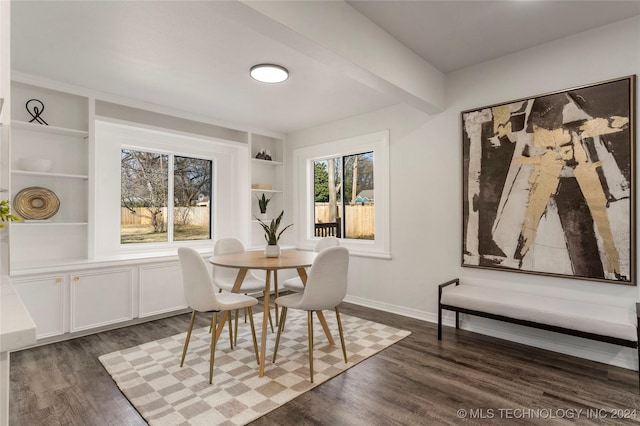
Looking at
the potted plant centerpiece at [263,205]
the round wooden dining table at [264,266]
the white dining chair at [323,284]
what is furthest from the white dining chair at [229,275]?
the potted plant centerpiece at [263,205]

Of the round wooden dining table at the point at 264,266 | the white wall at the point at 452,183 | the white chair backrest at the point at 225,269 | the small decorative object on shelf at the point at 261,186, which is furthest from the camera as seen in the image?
the small decorative object on shelf at the point at 261,186

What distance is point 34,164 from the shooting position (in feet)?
10.2

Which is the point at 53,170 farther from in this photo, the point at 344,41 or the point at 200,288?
the point at 344,41

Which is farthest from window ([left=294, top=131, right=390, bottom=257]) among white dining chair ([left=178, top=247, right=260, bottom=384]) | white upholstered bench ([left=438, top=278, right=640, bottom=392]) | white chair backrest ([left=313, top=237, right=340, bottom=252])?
white dining chair ([left=178, top=247, right=260, bottom=384])

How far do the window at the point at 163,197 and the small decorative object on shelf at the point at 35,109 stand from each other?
902 mm

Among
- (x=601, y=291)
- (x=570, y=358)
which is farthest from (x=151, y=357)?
(x=601, y=291)

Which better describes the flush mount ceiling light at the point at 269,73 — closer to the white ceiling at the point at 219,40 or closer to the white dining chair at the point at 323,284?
the white ceiling at the point at 219,40

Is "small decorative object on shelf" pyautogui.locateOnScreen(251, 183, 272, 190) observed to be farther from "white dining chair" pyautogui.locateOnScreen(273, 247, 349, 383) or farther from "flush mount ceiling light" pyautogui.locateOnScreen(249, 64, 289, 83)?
"white dining chair" pyautogui.locateOnScreen(273, 247, 349, 383)

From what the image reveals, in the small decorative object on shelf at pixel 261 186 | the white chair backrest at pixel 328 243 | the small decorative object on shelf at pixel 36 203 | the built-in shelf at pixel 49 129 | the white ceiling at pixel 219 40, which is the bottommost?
the white chair backrest at pixel 328 243

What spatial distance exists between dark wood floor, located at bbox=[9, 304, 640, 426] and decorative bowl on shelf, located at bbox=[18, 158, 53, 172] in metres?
1.65

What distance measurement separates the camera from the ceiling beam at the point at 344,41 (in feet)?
6.14

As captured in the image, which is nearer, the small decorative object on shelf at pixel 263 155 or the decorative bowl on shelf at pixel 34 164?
the decorative bowl on shelf at pixel 34 164

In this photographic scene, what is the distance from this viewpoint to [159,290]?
12.3 feet

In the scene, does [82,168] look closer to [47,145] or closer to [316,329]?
[47,145]
